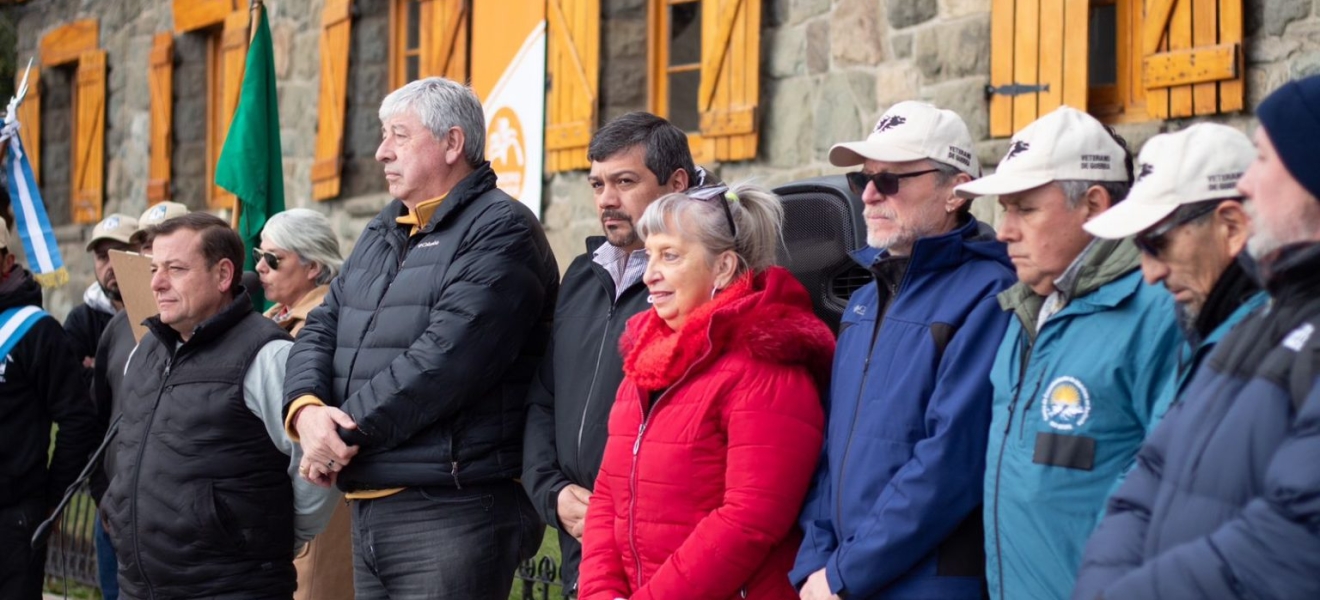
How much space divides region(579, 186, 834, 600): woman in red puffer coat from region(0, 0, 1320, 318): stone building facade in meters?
2.10

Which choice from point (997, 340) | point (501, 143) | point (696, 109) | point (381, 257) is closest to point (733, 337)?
point (997, 340)

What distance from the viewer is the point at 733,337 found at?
3.51 meters

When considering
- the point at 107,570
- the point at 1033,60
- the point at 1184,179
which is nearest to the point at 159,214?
the point at 107,570

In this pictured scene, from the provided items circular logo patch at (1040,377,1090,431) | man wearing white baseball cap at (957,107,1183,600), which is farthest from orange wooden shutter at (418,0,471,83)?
circular logo patch at (1040,377,1090,431)

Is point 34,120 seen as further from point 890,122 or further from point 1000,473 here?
point 1000,473

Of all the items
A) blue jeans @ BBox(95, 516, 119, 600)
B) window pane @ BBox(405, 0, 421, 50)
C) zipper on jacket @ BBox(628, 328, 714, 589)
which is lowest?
blue jeans @ BBox(95, 516, 119, 600)

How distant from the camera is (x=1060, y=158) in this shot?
3.09 meters

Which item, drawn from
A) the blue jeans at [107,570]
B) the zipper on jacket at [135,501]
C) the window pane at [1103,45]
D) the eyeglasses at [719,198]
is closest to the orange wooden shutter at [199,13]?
the blue jeans at [107,570]

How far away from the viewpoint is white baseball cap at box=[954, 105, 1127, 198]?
121 inches

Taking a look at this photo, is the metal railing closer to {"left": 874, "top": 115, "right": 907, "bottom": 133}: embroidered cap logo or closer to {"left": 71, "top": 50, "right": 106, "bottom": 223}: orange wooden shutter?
{"left": 71, "top": 50, "right": 106, "bottom": 223}: orange wooden shutter

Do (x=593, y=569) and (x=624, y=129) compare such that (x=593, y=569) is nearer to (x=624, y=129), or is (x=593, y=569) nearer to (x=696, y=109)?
(x=624, y=129)

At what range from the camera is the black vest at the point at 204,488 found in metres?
4.50

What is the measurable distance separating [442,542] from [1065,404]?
6.09ft

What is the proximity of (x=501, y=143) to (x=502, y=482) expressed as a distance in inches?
225
